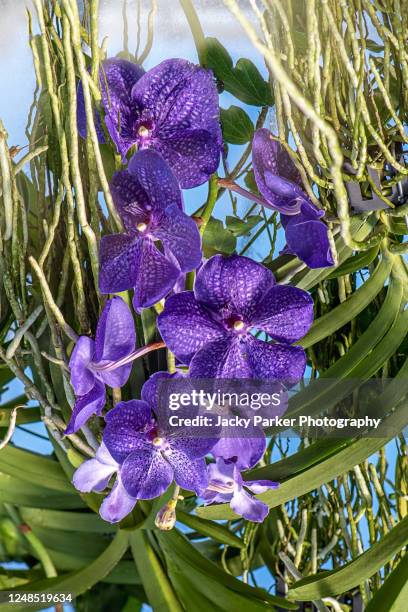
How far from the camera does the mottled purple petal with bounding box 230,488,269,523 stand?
1.50 ft

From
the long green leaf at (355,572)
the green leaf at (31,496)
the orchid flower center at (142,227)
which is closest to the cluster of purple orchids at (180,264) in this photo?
the orchid flower center at (142,227)

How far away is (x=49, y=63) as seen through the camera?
39 centimetres

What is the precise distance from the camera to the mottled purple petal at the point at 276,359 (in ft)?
1.33

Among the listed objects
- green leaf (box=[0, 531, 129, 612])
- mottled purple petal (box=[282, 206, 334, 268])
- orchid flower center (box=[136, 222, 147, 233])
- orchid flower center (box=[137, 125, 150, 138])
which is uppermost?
orchid flower center (box=[137, 125, 150, 138])

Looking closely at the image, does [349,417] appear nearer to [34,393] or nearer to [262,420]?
[262,420]

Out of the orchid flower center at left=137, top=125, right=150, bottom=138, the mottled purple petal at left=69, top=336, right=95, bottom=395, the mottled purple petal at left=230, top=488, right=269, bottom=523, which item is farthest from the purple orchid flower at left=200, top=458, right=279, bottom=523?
the orchid flower center at left=137, top=125, right=150, bottom=138

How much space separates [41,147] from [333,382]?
0.25 m

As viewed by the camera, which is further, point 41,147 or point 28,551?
point 28,551

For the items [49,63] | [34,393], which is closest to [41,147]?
[49,63]

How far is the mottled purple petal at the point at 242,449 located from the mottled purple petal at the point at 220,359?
2.1 inches

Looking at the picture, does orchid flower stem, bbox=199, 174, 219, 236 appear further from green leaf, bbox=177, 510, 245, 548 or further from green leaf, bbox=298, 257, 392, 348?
green leaf, bbox=177, 510, 245, 548

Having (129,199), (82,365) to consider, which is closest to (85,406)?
(82,365)

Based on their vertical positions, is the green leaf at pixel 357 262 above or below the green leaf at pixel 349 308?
above

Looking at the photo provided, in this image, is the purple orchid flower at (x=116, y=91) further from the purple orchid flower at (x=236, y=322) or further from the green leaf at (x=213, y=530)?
the green leaf at (x=213, y=530)
